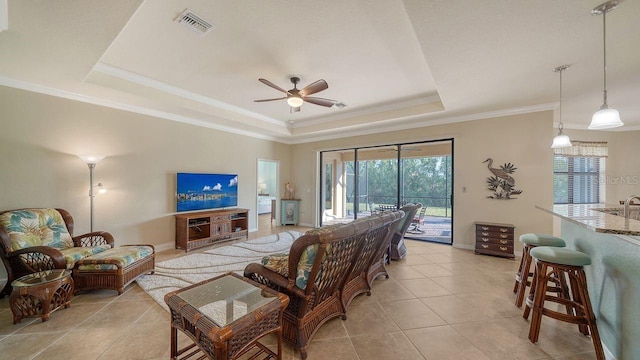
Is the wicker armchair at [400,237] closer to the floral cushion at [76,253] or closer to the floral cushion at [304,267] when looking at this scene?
the floral cushion at [304,267]

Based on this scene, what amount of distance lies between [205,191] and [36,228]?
2444 mm

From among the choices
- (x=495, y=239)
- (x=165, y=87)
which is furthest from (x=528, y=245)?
(x=165, y=87)

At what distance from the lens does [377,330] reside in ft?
6.94

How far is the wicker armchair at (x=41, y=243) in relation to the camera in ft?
8.21

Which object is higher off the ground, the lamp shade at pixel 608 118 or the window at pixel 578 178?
the lamp shade at pixel 608 118

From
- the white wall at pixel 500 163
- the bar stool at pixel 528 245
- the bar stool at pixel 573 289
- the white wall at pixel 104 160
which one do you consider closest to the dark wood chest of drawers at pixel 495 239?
the white wall at pixel 500 163

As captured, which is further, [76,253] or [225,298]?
[76,253]

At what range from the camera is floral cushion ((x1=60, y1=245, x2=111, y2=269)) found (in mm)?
2662

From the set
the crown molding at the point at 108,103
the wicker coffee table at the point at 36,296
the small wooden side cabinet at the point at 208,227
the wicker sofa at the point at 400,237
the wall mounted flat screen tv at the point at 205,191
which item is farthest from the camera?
the wall mounted flat screen tv at the point at 205,191

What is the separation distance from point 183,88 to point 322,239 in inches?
152

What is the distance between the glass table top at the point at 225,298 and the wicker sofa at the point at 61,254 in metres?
1.65

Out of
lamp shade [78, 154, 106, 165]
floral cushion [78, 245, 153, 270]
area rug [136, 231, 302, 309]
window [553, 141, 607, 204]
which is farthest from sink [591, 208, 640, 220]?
lamp shade [78, 154, 106, 165]

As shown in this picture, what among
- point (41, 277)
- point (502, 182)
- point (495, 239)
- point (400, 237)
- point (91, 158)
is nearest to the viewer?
point (41, 277)

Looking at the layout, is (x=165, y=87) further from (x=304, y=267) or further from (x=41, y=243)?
(x=304, y=267)
